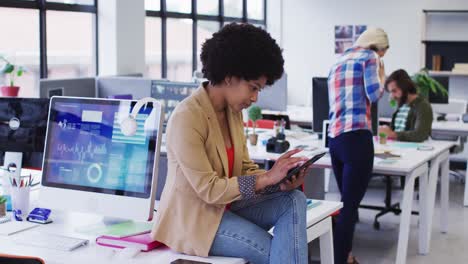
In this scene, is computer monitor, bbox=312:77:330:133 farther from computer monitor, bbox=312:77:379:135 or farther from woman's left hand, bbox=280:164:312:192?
woman's left hand, bbox=280:164:312:192

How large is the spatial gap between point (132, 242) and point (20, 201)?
0.60 m

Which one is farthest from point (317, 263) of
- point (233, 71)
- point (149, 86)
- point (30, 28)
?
point (30, 28)

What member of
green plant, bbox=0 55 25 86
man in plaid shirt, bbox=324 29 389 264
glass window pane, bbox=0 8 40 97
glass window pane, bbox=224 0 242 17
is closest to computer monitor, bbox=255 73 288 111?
glass window pane, bbox=0 8 40 97

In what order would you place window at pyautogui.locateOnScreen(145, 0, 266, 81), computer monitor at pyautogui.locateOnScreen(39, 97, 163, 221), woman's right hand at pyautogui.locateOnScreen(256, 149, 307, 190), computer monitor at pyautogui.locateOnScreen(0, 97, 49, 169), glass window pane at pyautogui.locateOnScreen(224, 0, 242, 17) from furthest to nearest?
glass window pane at pyautogui.locateOnScreen(224, 0, 242, 17) < window at pyautogui.locateOnScreen(145, 0, 266, 81) < computer monitor at pyautogui.locateOnScreen(0, 97, 49, 169) < computer monitor at pyautogui.locateOnScreen(39, 97, 163, 221) < woman's right hand at pyautogui.locateOnScreen(256, 149, 307, 190)

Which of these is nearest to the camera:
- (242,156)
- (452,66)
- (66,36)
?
(242,156)

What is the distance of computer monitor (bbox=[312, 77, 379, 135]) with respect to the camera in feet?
15.6

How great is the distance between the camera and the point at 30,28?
6.09m

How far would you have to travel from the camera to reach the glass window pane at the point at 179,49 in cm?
805

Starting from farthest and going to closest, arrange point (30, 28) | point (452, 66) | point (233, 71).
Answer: point (452, 66) < point (30, 28) < point (233, 71)

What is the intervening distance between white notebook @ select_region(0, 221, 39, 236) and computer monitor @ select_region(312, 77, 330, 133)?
2.66 m

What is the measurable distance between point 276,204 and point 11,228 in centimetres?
93

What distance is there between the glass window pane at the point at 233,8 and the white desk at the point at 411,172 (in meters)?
4.22

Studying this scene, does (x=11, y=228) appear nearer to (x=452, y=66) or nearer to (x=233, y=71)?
(x=233, y=71)

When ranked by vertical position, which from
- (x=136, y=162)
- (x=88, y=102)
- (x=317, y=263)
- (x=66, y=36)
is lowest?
(x=317, y=263)
